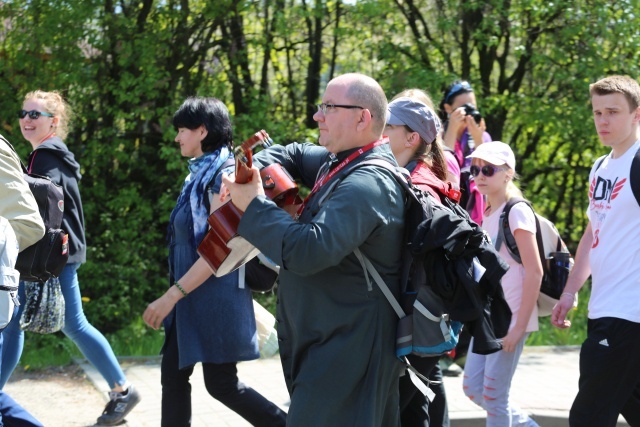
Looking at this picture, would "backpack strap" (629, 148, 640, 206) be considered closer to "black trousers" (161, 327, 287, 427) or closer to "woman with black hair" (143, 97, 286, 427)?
"woman with black hair" (143, 97, 286, 427)

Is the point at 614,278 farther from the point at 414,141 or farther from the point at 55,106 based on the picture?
the point at 55,106

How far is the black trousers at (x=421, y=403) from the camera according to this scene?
12.3 ft

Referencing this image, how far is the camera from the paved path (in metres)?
5.77

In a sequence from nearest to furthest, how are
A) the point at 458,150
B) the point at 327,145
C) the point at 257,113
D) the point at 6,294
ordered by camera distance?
the point at 327,145 < the point at 6,294 < the point at 458,150 < the point at 257,113

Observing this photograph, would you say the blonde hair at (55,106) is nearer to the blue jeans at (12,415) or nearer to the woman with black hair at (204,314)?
the woman with black hair at (204,314)

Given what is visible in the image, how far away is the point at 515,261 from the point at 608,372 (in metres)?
0.89

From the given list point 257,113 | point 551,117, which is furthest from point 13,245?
point 551,117

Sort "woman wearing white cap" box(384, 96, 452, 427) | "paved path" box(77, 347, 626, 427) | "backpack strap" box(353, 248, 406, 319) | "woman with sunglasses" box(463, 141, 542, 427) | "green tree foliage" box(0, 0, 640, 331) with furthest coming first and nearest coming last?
"green tree foliage" box(0, 0, 640, 331) < "paved path" box(77, 347, 626, 427) < "woman with sunglasses" box(463, 141, 542, 427) < "woman wearing white cap" box(384, 96, 452, 427) < "backpack strap" box(353, 248, 406, 319)

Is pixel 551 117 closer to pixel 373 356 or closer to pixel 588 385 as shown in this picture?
pixel 588 385

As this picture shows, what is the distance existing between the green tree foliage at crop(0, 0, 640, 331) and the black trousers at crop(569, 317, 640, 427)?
470 cm

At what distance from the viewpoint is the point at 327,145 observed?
3.30 m

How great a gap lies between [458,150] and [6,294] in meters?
3.71

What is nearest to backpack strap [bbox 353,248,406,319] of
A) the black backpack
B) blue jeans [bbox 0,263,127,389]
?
the black backpack

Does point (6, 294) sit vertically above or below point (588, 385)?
above
